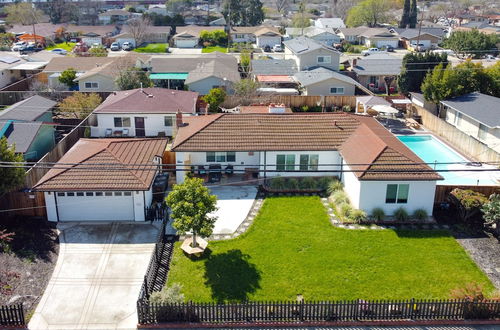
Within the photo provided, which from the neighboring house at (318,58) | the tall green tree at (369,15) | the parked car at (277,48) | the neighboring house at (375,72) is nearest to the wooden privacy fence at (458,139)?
the neighboring house at (375,72)

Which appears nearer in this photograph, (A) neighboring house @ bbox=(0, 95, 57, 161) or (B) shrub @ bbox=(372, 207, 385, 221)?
(B) shrub @ bbox=(372, 207, 385, 221)

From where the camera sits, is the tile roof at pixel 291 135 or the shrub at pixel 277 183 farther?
the shrub at pixel 277 183

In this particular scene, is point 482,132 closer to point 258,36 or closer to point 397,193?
point 397,193

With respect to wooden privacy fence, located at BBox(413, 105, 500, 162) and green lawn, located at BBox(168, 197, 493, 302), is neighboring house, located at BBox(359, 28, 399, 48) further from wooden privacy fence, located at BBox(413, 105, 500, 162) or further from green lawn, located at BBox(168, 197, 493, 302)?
green lawn, located at BBox(168, 197, 493, 302)

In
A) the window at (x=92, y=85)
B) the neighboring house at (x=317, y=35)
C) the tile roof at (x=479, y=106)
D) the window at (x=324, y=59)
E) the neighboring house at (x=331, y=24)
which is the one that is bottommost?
the window at (x=92, y=85)

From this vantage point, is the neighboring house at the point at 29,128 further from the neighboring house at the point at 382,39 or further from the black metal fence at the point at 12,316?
the neighboring house at the point at 382,39

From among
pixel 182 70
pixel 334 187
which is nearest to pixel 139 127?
pixel 334 187

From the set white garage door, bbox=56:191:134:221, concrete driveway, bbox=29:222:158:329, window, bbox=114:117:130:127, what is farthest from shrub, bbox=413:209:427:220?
window, bbox=114:117:130:127
